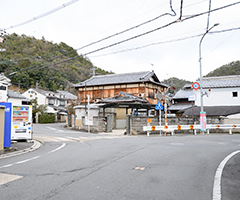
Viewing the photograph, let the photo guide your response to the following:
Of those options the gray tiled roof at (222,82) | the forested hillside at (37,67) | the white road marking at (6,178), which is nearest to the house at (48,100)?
the forested hillside at (37,67)

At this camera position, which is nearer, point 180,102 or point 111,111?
point 111,111

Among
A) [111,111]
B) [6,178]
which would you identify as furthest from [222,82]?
[6,178]

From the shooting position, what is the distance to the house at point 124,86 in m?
35.6

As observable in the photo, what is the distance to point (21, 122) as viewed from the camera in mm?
14102

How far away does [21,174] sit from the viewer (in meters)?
6.11

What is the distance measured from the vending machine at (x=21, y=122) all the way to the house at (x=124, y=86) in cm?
2157

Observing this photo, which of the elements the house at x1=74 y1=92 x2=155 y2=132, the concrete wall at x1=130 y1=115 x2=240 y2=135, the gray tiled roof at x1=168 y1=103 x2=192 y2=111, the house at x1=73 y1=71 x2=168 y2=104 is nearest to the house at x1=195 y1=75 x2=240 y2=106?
the gray tiled roof at x1=168 y1=103 x2=192 y2=111

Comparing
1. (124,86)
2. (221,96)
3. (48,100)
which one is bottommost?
(221,96)

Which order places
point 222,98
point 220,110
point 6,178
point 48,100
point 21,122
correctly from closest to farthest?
point 6,178 → point 21,122 → point 220,110 → point 222,98 → point 48,100

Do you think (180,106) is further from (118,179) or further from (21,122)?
(118,179)

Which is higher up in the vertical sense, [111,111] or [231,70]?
[231,70]

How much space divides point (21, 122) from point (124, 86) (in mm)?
24063

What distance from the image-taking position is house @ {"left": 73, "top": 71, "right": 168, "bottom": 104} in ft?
117

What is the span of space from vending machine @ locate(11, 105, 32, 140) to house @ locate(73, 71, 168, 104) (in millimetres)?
21571
